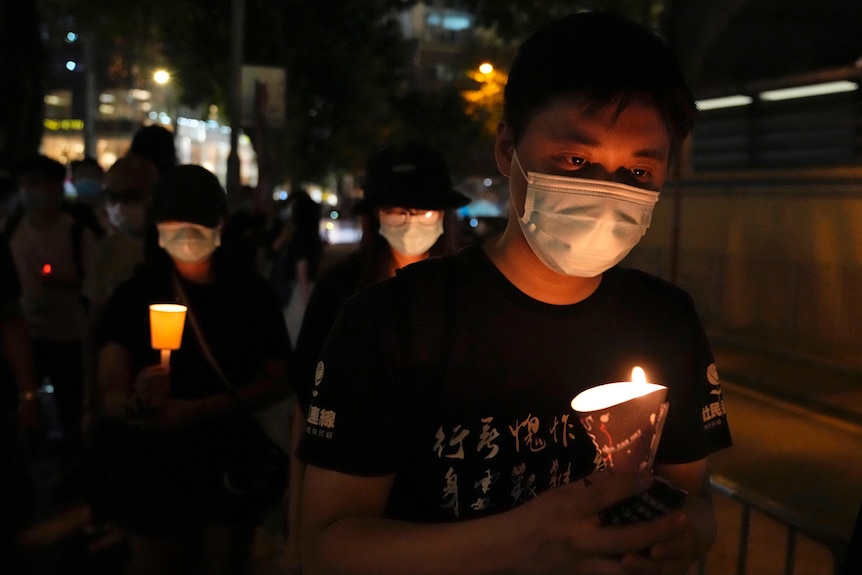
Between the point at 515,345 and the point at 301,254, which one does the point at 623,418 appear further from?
the point at 301,254

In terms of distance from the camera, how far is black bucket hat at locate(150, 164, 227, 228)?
3.52 m

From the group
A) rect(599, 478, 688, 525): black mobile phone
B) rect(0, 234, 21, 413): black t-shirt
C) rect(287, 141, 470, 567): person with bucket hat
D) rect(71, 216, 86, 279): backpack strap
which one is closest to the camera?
rect(599, 478, 688, 525): black mobile phone

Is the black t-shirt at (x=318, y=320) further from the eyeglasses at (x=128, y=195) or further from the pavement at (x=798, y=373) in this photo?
the pavement at (x=798, y=373)

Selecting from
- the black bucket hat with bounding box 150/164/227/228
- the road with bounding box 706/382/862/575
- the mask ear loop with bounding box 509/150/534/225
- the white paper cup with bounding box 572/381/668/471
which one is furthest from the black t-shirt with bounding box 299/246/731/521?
the black bucket hat with bounding box 150/164/227/228

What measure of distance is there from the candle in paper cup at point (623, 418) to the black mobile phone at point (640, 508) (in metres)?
0.05

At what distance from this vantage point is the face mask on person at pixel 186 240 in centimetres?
353

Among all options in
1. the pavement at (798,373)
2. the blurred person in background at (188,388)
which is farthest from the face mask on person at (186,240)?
the pavement at (798,373)

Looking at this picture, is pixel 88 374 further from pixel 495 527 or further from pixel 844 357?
pixel 844 357

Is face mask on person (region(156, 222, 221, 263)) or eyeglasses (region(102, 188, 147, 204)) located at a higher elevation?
eyeglasses (region(102, 188, 147, 204))

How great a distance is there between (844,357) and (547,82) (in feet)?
31.6

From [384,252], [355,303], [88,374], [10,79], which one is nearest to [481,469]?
[355,303]

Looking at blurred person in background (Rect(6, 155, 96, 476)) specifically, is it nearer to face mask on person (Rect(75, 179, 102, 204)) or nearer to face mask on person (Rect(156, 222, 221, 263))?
face mask on person (Rect(75, 179, 102, 204))

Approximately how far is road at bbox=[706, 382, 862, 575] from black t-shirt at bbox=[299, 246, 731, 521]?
1.79 m

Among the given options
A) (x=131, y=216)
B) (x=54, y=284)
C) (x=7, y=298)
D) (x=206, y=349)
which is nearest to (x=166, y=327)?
(x=206, y=349)
